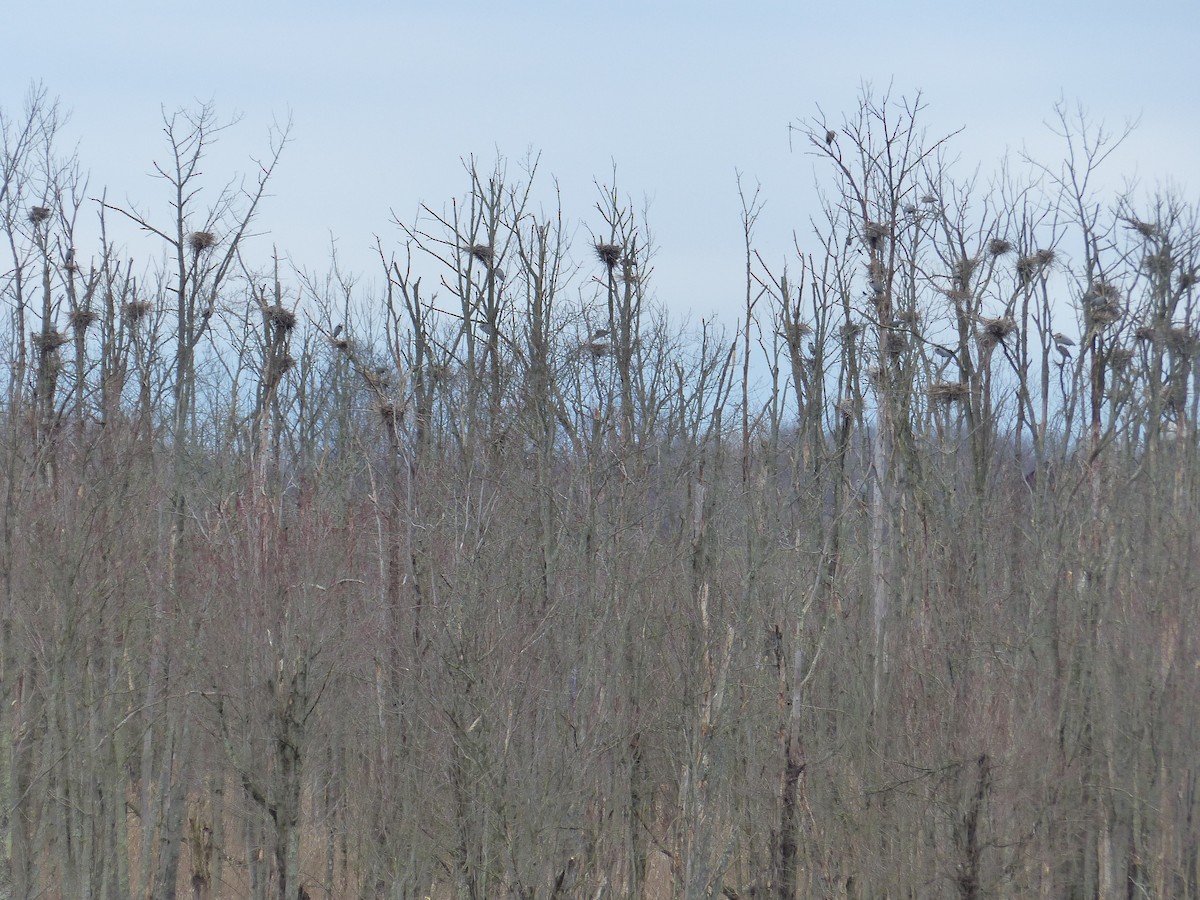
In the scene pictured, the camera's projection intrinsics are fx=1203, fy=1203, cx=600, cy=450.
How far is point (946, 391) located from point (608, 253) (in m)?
5.01

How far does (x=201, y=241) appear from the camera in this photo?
653 inches

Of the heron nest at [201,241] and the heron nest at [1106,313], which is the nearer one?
the heron nest at [1106,313]

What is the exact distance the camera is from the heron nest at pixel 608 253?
16859 millimetres

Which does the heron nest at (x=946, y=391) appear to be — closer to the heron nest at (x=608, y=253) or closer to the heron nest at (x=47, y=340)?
the heron nest at (x=608, y=253)

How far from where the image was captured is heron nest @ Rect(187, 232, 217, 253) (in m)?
16.5

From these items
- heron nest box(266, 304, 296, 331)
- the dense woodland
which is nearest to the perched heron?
the dense woodland

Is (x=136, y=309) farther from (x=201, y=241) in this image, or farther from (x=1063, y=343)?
(x=1063, y=343)

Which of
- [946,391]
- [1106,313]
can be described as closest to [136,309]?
[946,391]

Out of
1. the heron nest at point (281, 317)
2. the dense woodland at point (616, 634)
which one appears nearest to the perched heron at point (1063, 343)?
the dense woodland at point (616, 634)

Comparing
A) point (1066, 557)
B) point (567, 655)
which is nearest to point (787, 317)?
point (1066, 557)

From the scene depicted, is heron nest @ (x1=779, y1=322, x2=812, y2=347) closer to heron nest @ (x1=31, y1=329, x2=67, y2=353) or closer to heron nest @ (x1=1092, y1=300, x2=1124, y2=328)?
heron nest @ (x1=1092, y1=300, x2=1124, y2=328)

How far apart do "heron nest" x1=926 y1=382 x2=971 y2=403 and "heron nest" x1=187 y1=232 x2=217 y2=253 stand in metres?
9.89

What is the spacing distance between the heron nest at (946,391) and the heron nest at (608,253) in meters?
4.69

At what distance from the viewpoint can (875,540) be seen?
15.2 m
